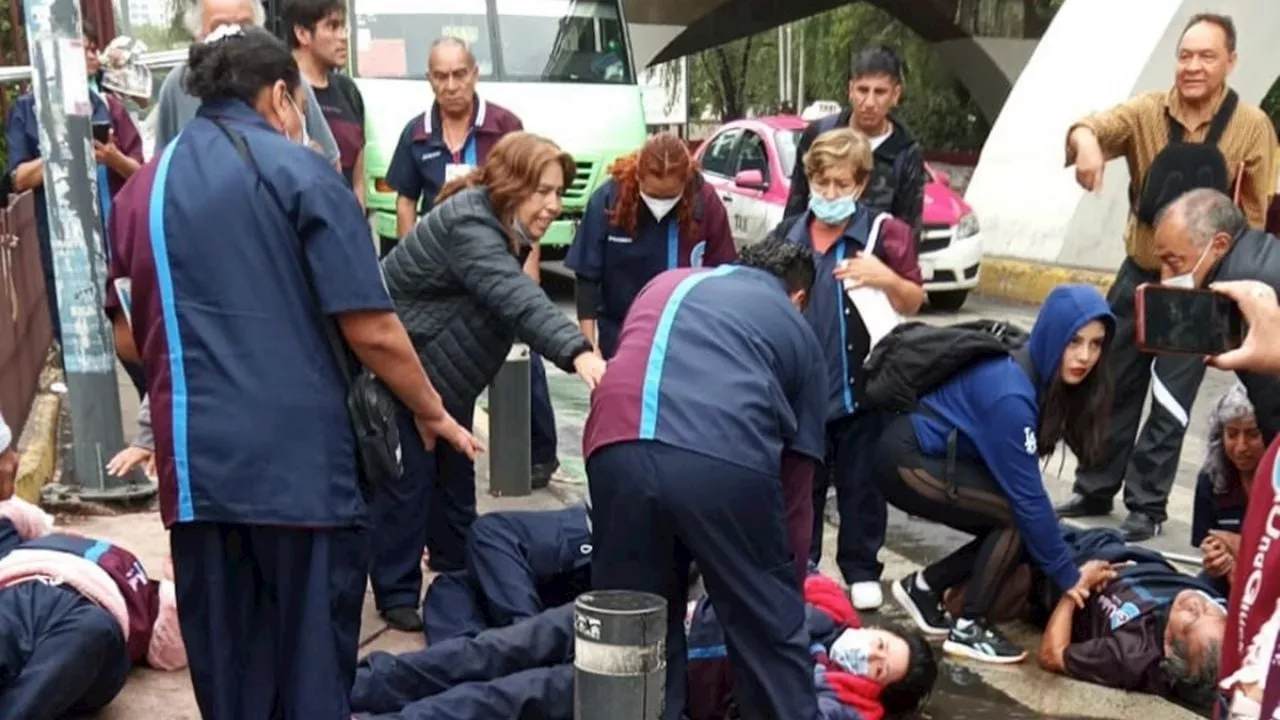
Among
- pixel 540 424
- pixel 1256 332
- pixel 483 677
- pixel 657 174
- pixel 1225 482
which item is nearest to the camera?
pixel 1256 332

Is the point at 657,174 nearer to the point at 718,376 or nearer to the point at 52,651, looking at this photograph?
the point at 718,376

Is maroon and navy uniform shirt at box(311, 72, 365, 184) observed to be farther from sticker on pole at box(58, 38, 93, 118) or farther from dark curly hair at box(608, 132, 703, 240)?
dark curly hair at box(608, 132, 703, 240)

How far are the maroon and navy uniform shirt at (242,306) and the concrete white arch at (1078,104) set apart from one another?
34.8ft

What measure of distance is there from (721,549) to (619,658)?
434mm

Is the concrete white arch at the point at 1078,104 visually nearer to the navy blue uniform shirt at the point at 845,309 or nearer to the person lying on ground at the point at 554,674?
the navy blue uniform shirt at the point at 845,309

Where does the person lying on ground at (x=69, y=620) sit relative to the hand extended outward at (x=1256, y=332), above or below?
below

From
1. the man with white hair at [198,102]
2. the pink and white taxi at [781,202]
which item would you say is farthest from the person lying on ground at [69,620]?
the pink and white taxi at [781,202]

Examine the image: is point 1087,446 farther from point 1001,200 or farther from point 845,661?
point 1001,200

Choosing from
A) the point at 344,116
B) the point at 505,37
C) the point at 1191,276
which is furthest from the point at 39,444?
the point at 505,37

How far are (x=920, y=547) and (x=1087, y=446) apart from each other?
1.14 meters

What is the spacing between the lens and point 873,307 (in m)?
4.77


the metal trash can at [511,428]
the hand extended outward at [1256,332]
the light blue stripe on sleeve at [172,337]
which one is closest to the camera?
the hand extended outward at [1256,332]

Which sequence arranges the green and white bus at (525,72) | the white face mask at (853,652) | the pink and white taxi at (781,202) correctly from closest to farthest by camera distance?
the white face mask at (853,652) → the green and white bus at (525,72) → the pink and white taxi at (781,202)

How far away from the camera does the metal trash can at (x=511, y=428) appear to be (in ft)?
18.7
